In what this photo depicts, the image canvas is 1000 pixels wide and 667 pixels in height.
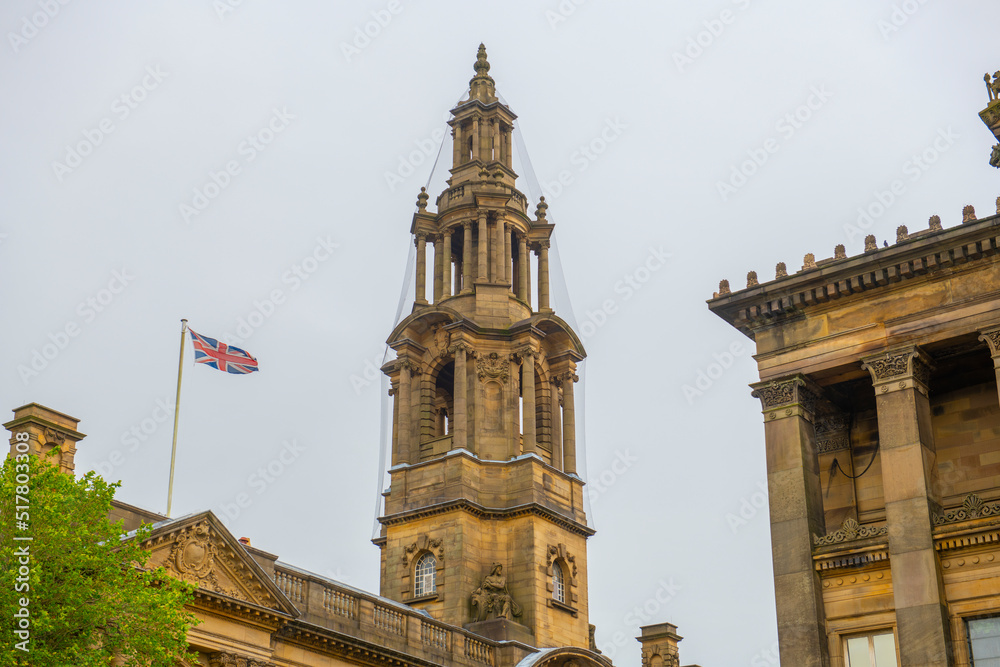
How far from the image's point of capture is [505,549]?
5703cm

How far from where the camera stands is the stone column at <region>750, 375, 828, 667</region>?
91.0 feet

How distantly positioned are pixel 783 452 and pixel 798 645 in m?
4.19

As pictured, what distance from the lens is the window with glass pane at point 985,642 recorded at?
26281mm

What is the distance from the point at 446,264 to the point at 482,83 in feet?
37.6

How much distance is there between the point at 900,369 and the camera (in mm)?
28328

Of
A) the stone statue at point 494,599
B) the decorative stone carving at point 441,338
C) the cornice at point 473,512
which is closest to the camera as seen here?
the stone statue at point 494,599

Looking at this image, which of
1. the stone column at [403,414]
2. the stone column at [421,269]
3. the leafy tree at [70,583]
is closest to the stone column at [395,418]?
the stone column at [403,414]

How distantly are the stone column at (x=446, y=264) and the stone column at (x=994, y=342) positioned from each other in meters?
37.6

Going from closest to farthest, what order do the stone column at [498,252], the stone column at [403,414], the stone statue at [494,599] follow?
the stone statue at [494,599], the stone column at [403,414], the stone column at [498,252]

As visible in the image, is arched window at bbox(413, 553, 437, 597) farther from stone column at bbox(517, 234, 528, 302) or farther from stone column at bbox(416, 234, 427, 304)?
stone column at bbox(517, 234, 528, 302)

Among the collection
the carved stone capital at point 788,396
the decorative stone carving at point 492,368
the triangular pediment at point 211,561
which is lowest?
the triangular pediment at point 211,561

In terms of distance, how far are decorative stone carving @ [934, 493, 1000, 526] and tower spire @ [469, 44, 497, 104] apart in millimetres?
44978

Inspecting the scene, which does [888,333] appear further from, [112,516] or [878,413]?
[112,516]

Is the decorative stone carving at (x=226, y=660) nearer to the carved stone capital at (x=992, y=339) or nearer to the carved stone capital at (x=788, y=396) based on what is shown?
the carved stone capital at (x=788, y=396)
